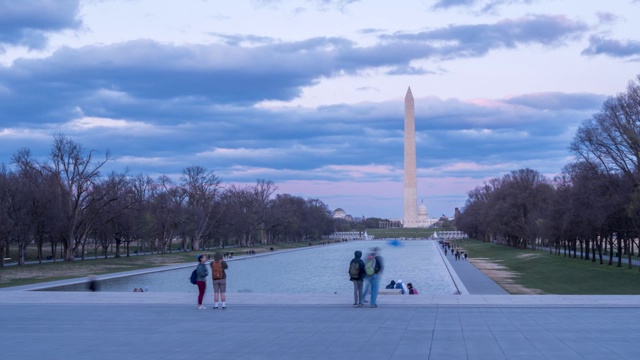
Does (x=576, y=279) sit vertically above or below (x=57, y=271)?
below

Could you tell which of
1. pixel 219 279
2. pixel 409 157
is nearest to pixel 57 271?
pixel 219 279

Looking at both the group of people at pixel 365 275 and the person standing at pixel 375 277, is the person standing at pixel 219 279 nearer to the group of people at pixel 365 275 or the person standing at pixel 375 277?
the group of people at pixel 365 275

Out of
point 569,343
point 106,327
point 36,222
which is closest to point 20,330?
point 106,327

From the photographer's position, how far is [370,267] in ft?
61.0

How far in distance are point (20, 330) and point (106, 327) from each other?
1.59 metres

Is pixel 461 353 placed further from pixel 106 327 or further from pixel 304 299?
pixel 304 299

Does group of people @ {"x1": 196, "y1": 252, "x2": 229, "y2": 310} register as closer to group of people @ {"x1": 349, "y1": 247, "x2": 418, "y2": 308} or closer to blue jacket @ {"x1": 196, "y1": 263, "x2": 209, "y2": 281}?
blue jacket @ {"x1": 196, "y1": 263, "x2": 209, "y2": 281}

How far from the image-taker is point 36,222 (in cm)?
5247

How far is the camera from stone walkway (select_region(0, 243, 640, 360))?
37.8ft

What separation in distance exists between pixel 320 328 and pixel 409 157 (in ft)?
344

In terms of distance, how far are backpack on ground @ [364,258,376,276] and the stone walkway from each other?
92 cm

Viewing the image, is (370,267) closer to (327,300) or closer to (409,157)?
(327,300)

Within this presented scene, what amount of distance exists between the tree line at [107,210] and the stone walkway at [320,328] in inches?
1171

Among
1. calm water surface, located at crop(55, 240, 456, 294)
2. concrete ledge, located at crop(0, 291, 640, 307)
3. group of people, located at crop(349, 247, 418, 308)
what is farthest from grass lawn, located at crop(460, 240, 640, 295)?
group of people, located at crop(349, 247, 418, 308)
